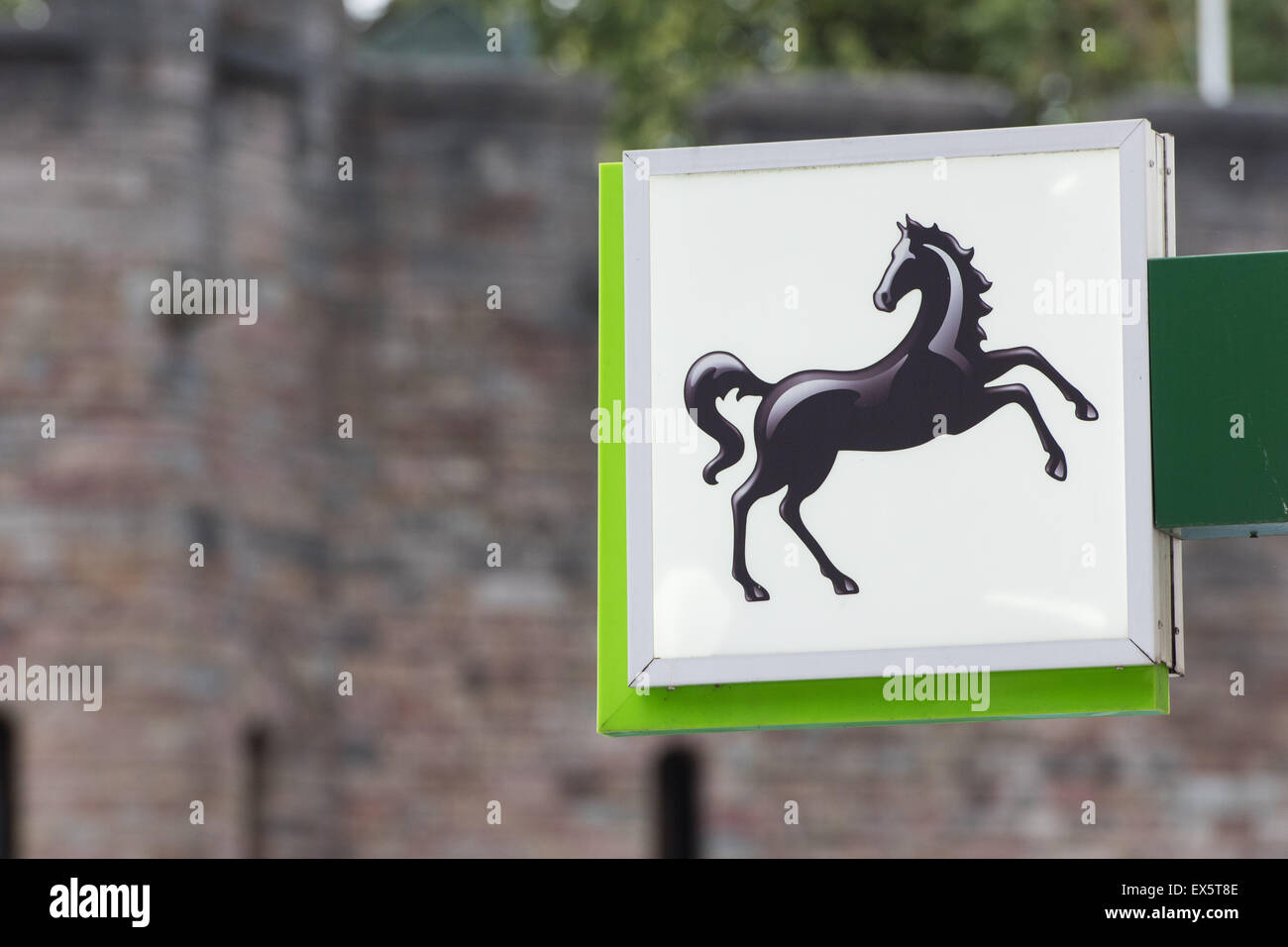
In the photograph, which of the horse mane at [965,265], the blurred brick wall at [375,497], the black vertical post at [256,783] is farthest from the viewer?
the black vertical post at [256,783]

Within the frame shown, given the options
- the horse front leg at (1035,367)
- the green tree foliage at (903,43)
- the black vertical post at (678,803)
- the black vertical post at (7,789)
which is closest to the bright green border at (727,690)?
the horse front leg at (1035,367)

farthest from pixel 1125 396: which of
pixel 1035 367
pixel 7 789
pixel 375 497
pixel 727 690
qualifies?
pixel 375 497

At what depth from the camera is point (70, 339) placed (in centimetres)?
1281

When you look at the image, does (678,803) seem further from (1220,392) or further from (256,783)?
(1220,392)

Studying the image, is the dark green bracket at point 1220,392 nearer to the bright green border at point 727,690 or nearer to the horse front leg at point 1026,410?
the horse front leg at point 1026,410

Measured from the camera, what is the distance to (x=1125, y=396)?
577 cm

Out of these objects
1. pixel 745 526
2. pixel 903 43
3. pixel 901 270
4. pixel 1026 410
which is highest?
pixel 903 43

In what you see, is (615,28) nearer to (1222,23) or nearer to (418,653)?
(1222,23)

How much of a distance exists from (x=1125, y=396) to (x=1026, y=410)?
0.20m

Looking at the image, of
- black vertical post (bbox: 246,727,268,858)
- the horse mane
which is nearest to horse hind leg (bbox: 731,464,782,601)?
the horse mane

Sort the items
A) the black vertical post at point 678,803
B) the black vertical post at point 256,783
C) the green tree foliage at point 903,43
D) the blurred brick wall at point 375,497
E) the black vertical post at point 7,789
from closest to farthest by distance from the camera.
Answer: the black vertical post at point 7,789 → the blurred brick wall at point 375,497 → the black vertical post at point 256,783 → the black vertical post at point 678,803 → the green tree foliage at point 903,43

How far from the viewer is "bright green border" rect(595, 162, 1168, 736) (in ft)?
18.5

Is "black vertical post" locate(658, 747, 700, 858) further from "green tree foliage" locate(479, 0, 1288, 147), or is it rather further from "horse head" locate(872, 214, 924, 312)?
"horse head" locate(872, 214, 924, 312)

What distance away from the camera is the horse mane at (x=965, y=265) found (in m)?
5.91
